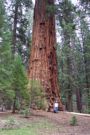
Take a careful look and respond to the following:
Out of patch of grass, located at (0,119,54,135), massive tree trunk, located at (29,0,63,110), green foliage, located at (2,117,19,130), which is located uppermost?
massive tree trunk, located at (29,0,63,110)

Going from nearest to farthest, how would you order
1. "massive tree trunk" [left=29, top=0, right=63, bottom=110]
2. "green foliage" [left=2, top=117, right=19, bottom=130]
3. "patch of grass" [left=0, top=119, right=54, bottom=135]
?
"patch of grass" [left=0, top=119, right=54, bottom=135]
"green foliage" [left=2, top=117, right=19, bottom=130]
"massive tree trunk" [left=29, top=0, right=63, bottom=110]

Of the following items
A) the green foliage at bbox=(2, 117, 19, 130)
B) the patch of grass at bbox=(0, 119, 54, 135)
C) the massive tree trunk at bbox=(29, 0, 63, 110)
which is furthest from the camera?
the massive tree trunk at bbox=(29, 0, 63, 110)

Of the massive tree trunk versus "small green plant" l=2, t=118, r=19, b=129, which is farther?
the massive tree trunk

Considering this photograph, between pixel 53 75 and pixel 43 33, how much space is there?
2.75 m

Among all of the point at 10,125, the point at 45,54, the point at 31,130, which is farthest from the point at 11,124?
the point at 45,54

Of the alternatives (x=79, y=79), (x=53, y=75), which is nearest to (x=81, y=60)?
(x=79, y=79)

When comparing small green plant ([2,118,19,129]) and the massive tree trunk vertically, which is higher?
the massive tree trunk

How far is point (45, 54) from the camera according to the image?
1956cm

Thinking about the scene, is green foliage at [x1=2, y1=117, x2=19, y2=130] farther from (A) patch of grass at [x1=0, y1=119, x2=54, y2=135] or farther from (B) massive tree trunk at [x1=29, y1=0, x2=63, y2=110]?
(B) massive tree trunk at [x1=29, y1=0, x2=63, y2=110]

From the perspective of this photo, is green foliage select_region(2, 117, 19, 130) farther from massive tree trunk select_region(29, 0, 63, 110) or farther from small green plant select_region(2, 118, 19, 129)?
massive tree trunk select_region(29, 0, 63, 110)

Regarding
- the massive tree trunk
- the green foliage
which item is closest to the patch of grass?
the green foliage

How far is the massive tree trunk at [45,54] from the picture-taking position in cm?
1916

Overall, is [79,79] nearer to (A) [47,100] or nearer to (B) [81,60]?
(B) [81,60]

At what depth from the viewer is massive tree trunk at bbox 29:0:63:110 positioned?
19.2 meters
